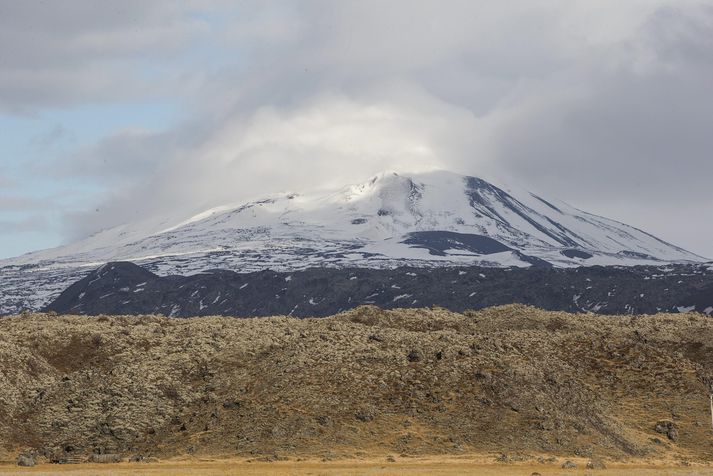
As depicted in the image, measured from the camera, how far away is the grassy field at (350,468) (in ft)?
→ 205

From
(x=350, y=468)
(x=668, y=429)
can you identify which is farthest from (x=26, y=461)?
(x=668, y=429)

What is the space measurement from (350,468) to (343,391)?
1210 cm

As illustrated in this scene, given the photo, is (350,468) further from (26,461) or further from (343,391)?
(26,461)

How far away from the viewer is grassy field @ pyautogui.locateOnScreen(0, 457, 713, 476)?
62.4m

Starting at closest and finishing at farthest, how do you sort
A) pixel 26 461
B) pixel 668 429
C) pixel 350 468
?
1. pixel 350 468
2. pixel 26 461
3. pixel 668 429

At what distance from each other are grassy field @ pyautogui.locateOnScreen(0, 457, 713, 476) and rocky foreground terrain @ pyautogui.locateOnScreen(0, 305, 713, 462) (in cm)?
170

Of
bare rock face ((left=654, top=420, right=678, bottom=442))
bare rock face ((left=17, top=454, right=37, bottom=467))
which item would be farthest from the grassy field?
bare rock face ((left=654, top=420, right=678, bottom=442))

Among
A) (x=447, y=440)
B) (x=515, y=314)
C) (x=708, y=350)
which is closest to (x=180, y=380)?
(x=447, y=440)

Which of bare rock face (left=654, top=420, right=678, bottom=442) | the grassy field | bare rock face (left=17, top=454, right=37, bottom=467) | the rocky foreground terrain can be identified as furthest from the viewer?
bare rock face (left=654, top=420, right=678, bottom=442)

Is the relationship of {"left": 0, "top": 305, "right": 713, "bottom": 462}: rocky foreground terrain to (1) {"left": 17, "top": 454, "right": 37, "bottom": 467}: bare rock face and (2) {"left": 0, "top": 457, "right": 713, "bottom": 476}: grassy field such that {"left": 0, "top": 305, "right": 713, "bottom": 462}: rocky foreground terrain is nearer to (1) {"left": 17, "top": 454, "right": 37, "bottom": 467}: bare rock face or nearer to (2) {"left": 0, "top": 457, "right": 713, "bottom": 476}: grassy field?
(1) {"left": 17, "top": 454, "right": 37, "bottom": 467}: bare rock face

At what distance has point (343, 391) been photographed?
75750 mm

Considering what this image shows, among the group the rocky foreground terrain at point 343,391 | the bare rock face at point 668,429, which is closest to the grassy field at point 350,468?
the rocky foreground terrain at point 343,391

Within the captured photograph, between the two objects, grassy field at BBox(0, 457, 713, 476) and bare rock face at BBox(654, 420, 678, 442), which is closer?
grassy field at BBox(0, 457, 713, 476)

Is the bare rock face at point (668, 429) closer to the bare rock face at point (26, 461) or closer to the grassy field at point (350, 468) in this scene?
→ the grassy field at point (350, 468)
